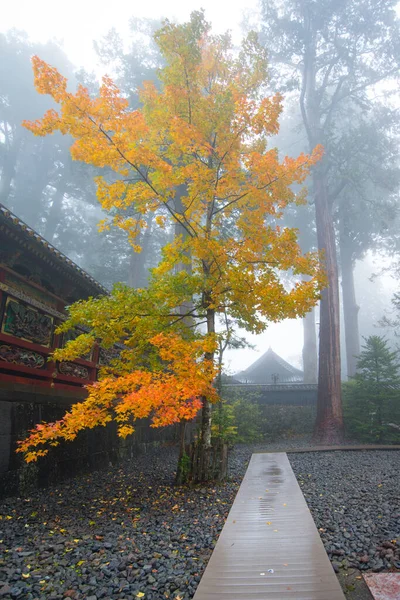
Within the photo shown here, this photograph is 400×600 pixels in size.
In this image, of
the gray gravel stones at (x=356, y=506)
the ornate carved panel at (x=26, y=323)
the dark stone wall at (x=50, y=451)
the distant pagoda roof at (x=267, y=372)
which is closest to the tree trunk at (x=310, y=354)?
the distant pagoda roof at (x=267, y=372)

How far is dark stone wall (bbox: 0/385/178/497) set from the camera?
17.8 feet

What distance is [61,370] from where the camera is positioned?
7.68 meters

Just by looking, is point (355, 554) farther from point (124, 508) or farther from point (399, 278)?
point (399, 278)

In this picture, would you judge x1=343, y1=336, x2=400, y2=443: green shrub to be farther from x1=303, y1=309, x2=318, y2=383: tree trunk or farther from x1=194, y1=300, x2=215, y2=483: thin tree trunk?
x1=303, y1=309, x2=318, y2=383: tree trunk

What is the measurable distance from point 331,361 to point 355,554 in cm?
1087

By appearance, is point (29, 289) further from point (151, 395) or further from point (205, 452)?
point (205, 452)

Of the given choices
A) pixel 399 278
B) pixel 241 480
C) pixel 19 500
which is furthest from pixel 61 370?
pixel 399 278

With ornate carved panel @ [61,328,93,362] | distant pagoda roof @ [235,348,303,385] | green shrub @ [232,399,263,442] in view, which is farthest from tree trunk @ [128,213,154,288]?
distant pagoda roof @ [235,348,303,385]

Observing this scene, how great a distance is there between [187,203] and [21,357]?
3.89 meters

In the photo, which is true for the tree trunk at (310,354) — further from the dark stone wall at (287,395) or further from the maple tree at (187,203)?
the maple tree at (187,203)

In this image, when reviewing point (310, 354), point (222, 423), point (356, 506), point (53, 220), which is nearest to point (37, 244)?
point (356, 506)

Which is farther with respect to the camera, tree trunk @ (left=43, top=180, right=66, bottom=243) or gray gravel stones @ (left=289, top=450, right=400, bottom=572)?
tree trunk @ (left=43, top=180, right=66, bottom=243)

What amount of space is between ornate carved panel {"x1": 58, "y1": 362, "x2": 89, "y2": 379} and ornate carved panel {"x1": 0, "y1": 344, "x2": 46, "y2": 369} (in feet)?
1.98

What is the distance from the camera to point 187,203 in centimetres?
632
